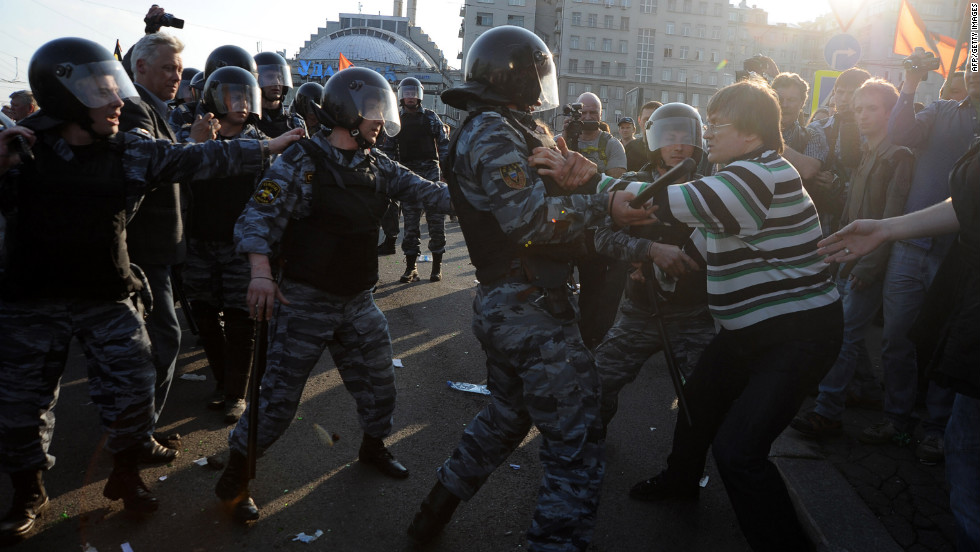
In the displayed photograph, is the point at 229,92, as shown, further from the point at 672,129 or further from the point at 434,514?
the point at 434,514

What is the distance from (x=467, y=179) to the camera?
261 cm

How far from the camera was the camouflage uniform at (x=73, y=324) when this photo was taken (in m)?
2.77

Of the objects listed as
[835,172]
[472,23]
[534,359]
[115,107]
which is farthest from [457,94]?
[472,23]

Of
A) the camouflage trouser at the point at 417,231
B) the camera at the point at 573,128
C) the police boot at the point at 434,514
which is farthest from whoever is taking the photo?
the camouflage trouser at the point at 417,231

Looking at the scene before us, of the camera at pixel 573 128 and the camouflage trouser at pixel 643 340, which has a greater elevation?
the camera at pixel 573 128

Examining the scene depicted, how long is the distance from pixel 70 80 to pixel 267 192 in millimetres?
935

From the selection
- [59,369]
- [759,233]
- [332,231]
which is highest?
[759,233]

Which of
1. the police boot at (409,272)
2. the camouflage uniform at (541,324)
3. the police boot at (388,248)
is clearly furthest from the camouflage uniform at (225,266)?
the police boot at (388,248)

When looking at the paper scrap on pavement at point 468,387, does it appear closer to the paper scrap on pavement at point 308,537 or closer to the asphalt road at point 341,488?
the asphalt road at point 341,488

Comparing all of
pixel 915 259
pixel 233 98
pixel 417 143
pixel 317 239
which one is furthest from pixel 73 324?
pixel 417 143

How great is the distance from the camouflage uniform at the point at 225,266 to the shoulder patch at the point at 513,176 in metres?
2.62

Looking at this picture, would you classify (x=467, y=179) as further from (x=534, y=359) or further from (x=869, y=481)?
(x=869, y=481)

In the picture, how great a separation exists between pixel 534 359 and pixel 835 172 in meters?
3.71

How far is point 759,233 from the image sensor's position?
2.51 metres
